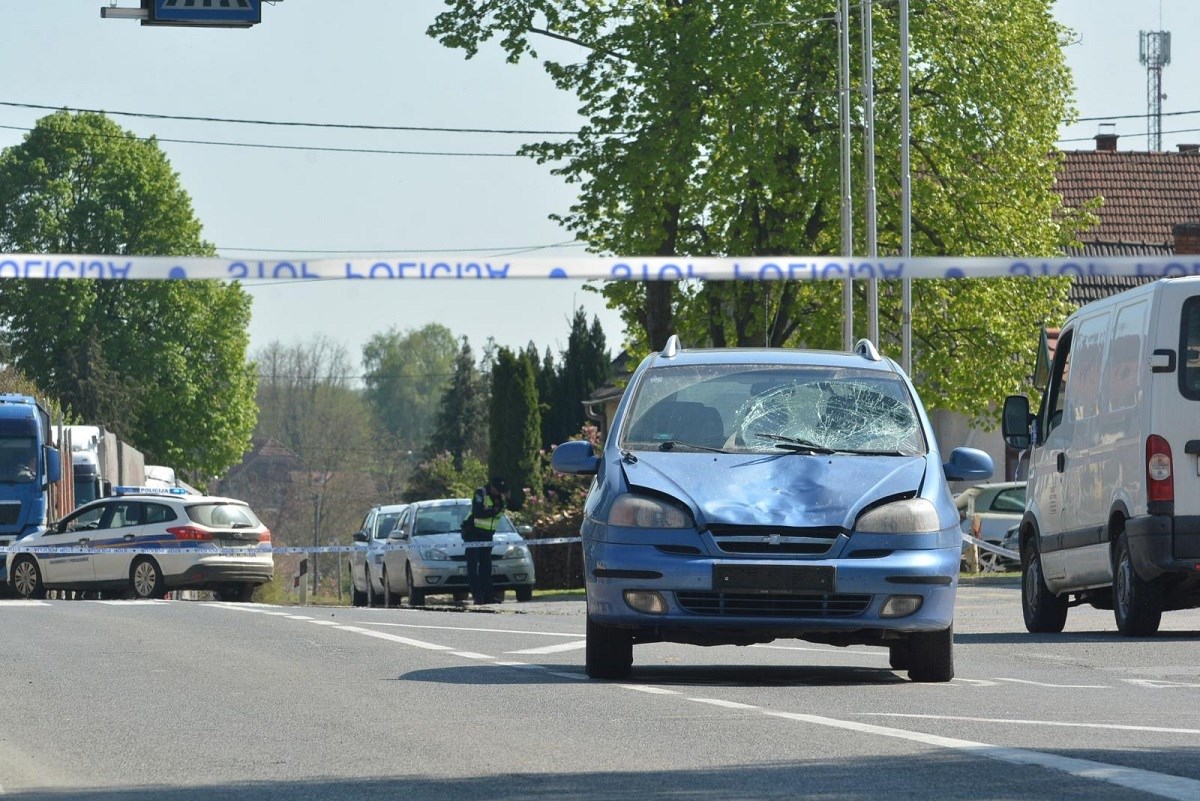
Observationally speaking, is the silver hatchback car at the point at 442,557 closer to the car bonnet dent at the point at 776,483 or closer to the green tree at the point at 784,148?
the green tree at the point at 784,148

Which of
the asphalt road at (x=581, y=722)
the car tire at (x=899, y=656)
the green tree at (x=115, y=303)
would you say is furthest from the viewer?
the green tree at (x=115, y=303)

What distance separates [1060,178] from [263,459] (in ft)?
356

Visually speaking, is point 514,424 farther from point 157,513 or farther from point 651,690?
point 651,690

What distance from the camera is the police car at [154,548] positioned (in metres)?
32.1

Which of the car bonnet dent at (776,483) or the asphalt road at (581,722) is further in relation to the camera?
the car bonnet dent at (776,483)

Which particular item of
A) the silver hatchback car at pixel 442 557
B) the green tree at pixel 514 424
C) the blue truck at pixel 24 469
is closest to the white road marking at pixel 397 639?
the silver hatchback car at pixel 442 557

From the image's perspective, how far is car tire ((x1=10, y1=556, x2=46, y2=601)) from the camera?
33.7 meters

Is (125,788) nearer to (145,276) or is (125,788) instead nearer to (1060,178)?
(145,276)

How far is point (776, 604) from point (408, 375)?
5968 inches

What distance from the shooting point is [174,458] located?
257 feet

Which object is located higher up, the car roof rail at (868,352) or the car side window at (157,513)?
the car roof rail at (868,352)

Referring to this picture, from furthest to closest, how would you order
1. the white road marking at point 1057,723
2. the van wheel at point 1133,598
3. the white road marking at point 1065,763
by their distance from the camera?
1. the van wheel at point 1133,598
2. the white road marking at point 1057,723
3. the white road marking at point 1065,763

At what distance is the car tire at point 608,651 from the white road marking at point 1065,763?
8.39 feet

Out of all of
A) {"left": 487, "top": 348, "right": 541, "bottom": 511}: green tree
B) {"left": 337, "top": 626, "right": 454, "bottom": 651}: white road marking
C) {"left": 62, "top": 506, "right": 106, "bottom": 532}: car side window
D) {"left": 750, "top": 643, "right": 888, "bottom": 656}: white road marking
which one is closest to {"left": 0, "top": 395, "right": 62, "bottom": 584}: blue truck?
{"left": 62, "top": 506, "right": 106, "bottom": 532}: car side window
